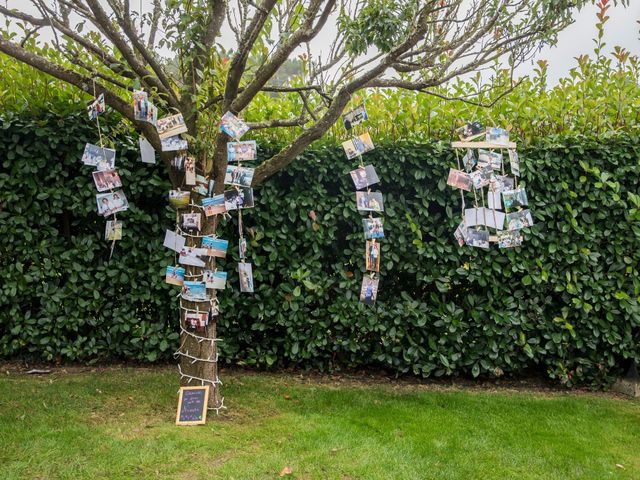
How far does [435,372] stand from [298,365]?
1.34 metres

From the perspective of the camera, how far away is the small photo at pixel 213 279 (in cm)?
379

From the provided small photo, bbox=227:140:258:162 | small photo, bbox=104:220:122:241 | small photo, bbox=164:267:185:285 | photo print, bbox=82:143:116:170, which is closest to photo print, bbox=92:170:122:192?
photo print, bbox=82:143:116:170

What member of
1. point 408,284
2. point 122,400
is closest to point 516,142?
point 408,284

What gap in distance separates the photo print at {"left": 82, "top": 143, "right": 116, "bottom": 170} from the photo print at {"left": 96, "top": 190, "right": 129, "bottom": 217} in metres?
0.28

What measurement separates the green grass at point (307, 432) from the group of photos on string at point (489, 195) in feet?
4.72

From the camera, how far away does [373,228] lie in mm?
4562

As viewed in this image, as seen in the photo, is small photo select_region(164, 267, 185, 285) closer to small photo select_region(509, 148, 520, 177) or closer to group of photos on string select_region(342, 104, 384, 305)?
group of photos on string select_region(342, 104, 384, 305)

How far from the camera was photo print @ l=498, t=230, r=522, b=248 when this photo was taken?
4.62 metres

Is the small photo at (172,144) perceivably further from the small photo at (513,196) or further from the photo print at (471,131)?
the small photo at (513,196)

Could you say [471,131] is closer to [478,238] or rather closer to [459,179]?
[459,179]

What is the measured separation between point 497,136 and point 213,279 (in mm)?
2745

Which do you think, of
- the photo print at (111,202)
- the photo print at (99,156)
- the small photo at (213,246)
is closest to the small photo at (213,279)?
the small photo at (213,246)

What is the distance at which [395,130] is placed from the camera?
4973mm

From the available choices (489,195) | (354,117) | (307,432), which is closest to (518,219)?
(489,195)
